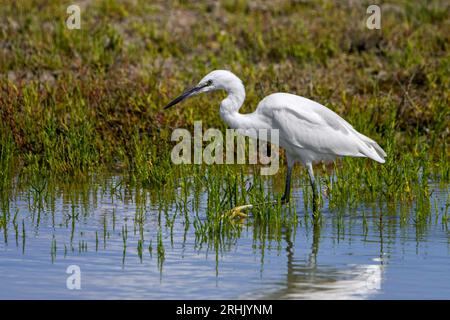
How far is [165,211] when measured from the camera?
9.09 metres

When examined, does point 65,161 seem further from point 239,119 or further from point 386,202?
point 386,202

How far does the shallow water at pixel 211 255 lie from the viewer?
6750 mm

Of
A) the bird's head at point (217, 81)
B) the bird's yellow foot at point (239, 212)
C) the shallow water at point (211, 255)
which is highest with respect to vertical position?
the bird's head at point (217, 81)

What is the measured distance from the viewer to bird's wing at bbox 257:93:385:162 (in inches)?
377

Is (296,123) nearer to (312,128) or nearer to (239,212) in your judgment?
(312,128)

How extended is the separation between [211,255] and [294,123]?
2284 mm

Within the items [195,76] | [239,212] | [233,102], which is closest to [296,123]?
[233,102]

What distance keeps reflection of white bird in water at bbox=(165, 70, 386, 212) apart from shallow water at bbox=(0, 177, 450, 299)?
2.01ft

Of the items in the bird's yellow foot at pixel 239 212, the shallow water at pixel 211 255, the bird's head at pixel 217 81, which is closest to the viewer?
the shallow water at pixel 211 255

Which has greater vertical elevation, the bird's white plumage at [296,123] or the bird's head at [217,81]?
the bird's head at [217,81]

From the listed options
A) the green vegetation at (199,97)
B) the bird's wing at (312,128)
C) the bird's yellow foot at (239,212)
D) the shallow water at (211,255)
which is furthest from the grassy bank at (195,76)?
the bird's yellow foot at (239,212)

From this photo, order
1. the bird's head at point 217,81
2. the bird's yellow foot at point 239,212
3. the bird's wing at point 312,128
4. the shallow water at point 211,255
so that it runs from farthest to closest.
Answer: the bird's wing at point 312,128, the bird's head at point 217,81, the bird's yellow foot at point 239,212, the shallow water at point 211,255

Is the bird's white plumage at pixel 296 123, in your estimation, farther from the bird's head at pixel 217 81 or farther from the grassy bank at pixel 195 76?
the grassy bank at pixel 195 76

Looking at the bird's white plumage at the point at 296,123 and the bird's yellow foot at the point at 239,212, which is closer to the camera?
the bird's yellow foot at the point at 239,212
